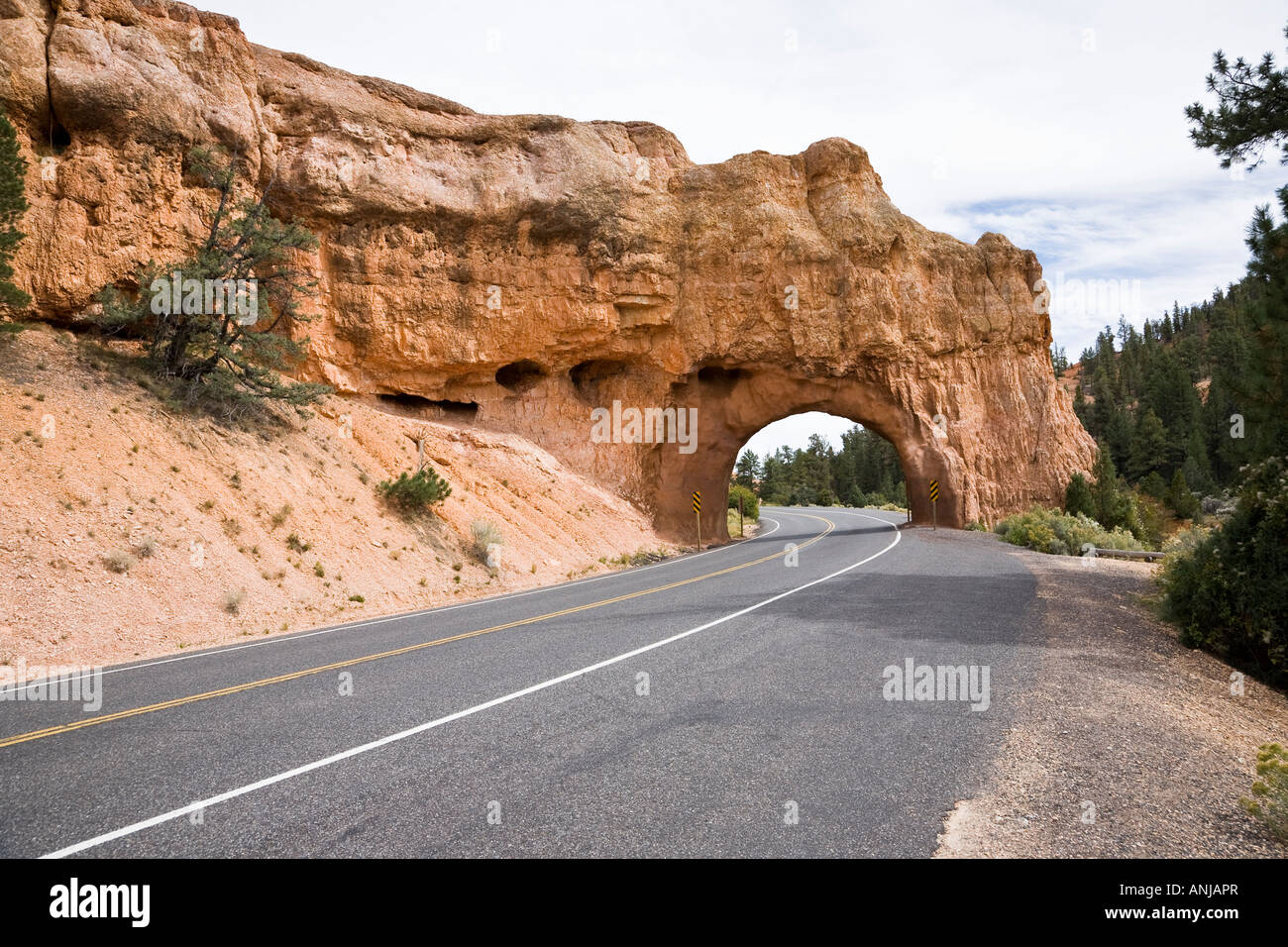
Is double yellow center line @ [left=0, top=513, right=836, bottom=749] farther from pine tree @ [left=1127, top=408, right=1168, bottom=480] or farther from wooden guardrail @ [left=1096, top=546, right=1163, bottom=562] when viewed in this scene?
pine tree @ [left=1127, top=408, right=1168, bottom=480]

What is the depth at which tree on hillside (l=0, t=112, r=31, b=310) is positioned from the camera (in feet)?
47.3

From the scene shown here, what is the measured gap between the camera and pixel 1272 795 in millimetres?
4070

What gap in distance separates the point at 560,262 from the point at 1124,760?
27.1 metres

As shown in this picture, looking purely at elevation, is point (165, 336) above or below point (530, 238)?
below

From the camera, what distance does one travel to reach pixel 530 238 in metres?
28.8

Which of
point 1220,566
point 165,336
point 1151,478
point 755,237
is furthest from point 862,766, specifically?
point 1151,478

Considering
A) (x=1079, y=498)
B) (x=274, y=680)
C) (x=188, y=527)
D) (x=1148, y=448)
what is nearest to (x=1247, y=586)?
(x=274, y=680)

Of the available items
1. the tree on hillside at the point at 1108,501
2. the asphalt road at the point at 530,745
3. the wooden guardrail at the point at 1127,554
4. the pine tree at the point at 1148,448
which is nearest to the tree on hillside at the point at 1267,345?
the asphalt road at the point at 530,745

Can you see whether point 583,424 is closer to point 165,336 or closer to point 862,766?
point 165,336

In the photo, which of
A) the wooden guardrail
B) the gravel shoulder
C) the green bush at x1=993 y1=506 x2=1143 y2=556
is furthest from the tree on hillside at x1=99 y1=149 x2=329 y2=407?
the wooden guardrail

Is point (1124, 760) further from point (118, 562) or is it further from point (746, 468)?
point (746, 468)

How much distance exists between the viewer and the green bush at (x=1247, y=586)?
8438 mm

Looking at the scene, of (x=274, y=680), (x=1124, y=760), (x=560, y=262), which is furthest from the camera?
(x=560, y=262)

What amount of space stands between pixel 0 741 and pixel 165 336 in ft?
49.6
